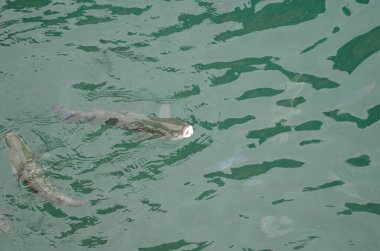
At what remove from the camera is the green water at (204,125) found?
23.4 feet

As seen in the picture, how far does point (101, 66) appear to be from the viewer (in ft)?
27.7

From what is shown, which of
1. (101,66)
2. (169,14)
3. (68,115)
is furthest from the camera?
(169,14)

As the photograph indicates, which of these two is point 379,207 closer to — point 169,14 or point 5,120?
point 169,14

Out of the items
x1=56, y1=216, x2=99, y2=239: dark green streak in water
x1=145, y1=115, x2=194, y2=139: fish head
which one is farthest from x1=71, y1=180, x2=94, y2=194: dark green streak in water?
x1=145, y1=115, x2=194, y2=139: fish head

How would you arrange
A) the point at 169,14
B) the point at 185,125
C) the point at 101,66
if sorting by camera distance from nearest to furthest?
1. the point at 185,125
2. the point at 101,66
3. the point at 169,14

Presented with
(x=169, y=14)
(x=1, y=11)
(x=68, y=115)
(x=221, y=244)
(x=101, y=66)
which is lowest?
(x=221, y=244)

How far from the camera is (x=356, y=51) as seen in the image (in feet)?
27.3

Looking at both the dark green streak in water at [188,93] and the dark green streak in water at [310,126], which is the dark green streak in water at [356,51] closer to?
the dark green streak in water at [310,126]

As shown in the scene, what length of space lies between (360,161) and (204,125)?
8.67 ft

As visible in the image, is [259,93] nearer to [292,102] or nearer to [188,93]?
[292,102]

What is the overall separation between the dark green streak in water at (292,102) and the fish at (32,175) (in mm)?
3739

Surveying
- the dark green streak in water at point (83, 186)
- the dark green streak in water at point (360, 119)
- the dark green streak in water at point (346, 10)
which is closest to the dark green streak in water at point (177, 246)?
the dark green streak in water at point (83, 186)

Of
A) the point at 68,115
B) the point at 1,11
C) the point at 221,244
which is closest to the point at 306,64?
the point at 221,244

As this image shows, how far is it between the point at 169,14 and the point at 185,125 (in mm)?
3284
